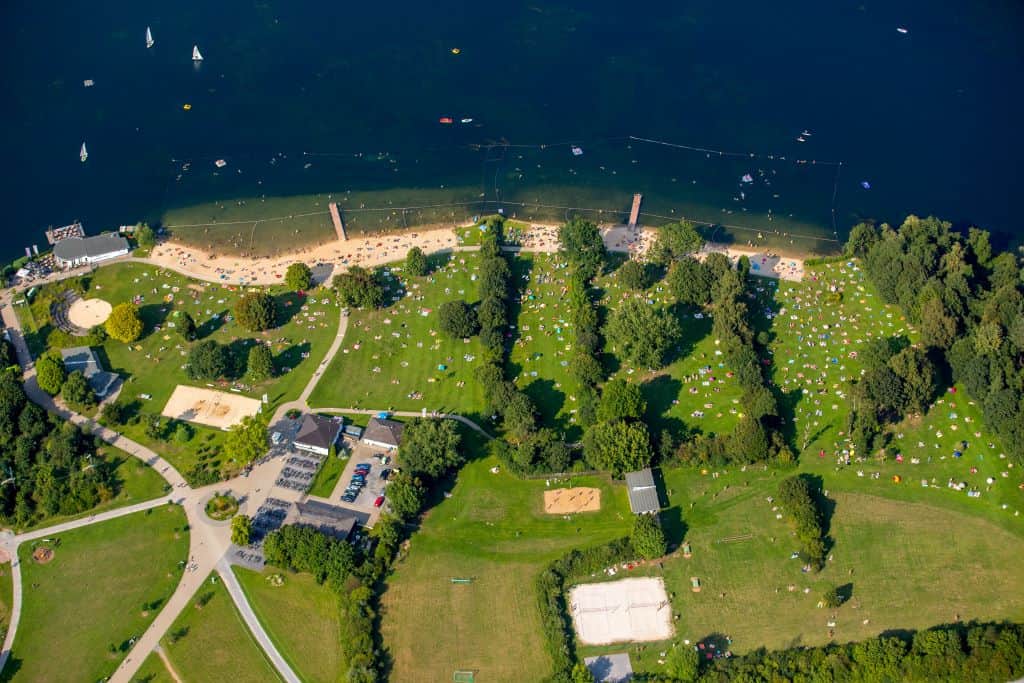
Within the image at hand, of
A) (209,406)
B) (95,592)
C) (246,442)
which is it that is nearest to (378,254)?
(209,406)

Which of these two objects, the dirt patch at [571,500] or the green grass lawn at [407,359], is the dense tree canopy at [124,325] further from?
the dirt patch at [571,500]

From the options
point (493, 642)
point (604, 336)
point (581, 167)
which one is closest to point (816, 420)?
point (604, 336)

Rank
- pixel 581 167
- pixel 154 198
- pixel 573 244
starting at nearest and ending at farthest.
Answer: pixel 573 244 < pixel 154 198 < pixel 581 167

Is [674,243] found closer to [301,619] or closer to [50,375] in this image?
[301,619]

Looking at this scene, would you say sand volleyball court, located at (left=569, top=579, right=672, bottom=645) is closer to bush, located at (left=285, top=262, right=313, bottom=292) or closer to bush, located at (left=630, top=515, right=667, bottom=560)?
bush, located at (left=630, top=515, right=667, bottom=560)

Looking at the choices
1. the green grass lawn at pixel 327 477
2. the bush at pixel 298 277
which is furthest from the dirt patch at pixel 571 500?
the bush at pixel 298 277

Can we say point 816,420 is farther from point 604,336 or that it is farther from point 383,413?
point 383,413
